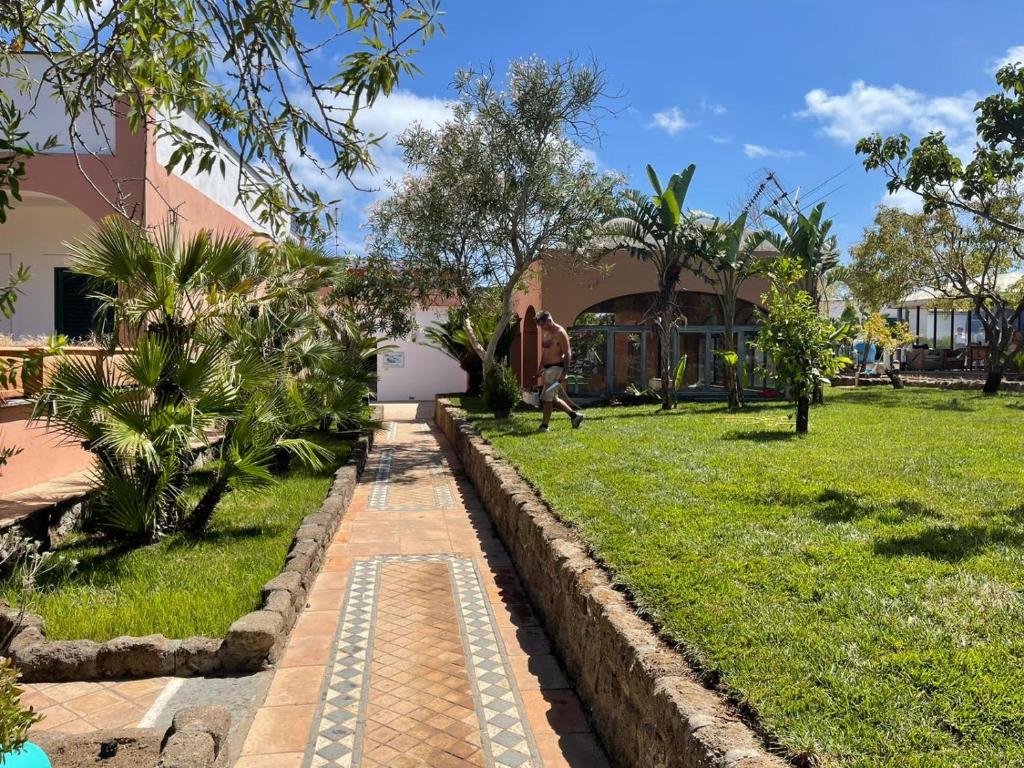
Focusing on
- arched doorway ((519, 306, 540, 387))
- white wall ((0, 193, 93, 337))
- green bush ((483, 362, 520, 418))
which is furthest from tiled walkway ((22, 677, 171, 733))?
Result: arched doorway ((519, 306, 540, 387))

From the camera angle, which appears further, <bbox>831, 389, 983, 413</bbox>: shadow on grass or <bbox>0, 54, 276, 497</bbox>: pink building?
<bbox>831, 389, 983, 413</bbox>: shadow on grass

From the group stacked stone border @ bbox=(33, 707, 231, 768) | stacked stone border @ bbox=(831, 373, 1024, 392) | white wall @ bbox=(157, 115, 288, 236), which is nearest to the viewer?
stacked stone border @ bbox=(33, 707, 231, 768)

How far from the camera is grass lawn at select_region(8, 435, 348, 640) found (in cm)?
509

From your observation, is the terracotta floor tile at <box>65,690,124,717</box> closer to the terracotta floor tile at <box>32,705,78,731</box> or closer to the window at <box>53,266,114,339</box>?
the terracotta floor tile at <box>32,705,78,731</box>

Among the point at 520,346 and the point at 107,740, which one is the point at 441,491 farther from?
the point at 520,346

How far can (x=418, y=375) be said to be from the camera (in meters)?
27.4

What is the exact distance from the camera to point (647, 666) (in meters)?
3.48

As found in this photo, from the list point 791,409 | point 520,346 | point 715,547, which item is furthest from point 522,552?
point 520,346

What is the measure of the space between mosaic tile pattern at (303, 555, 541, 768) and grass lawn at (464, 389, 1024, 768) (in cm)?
95

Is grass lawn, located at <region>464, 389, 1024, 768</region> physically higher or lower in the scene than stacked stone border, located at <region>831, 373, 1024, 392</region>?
lower

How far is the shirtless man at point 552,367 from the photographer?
12867 millimetres

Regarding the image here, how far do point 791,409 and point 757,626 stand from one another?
536 inches

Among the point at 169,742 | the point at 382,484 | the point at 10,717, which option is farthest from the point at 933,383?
the point at 10,717

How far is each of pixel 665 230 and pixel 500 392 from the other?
4.92m
